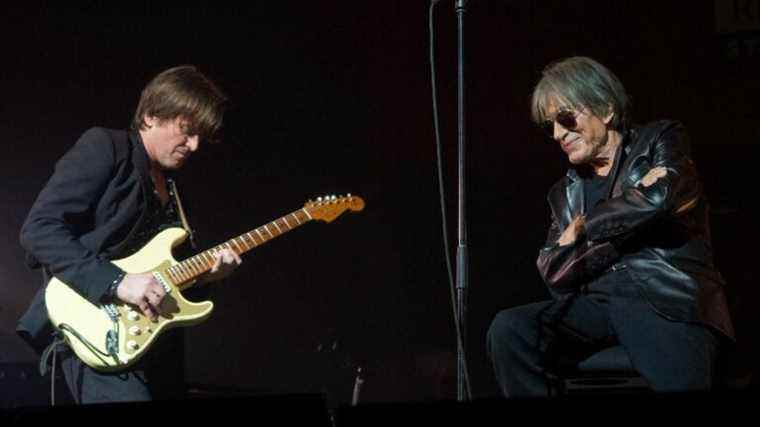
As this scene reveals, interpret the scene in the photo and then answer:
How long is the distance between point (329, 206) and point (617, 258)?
1.52 m

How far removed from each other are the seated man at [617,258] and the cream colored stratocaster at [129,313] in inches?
47.4

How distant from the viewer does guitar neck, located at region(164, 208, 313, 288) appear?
3.66 metres

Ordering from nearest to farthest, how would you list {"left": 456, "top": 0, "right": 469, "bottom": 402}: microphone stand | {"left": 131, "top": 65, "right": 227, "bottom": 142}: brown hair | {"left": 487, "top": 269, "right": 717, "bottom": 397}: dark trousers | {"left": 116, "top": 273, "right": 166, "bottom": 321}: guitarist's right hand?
{"left": 487, "top": 269, "right": 717, "bottom": 397}: dark trousers, {"left": 456, "top": 0, "right": 469, "bottom": 402}: microphone stand, {"left": 116, "top": 273, "right": 166, "bottom": 321}: guitarist's right hand, {"left": 131, "top": 65, "right": 227, "bottom": 142}: brown hair

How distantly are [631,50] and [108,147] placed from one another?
2909mm

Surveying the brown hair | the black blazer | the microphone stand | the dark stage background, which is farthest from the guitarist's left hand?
the dark stage background

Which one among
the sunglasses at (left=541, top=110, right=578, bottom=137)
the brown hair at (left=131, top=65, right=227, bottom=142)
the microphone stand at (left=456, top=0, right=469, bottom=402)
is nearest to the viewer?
the microphone stand at (left=456, top=0, right=469, bottom=402)

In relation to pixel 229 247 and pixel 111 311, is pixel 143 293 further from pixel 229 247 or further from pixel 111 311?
pixel 229 247

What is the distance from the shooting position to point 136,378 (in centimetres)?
346

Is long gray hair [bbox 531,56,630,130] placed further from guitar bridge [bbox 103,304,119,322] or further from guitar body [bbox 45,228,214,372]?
guitar bridge [bbox 103,304,119,322]

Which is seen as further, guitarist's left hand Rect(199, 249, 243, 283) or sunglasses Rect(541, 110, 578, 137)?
guitarist's left hand Rect(199, 249, 243, 283)

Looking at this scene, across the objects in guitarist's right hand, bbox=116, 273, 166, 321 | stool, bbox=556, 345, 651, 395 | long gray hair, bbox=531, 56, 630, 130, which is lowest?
stool, bbox=556, 345, 651, 395

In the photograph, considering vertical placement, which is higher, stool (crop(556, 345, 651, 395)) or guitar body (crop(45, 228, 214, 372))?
guitar body (crop(45, 228, 214, 372))

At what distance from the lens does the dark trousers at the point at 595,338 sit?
290cm

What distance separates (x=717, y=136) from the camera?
197 inches
